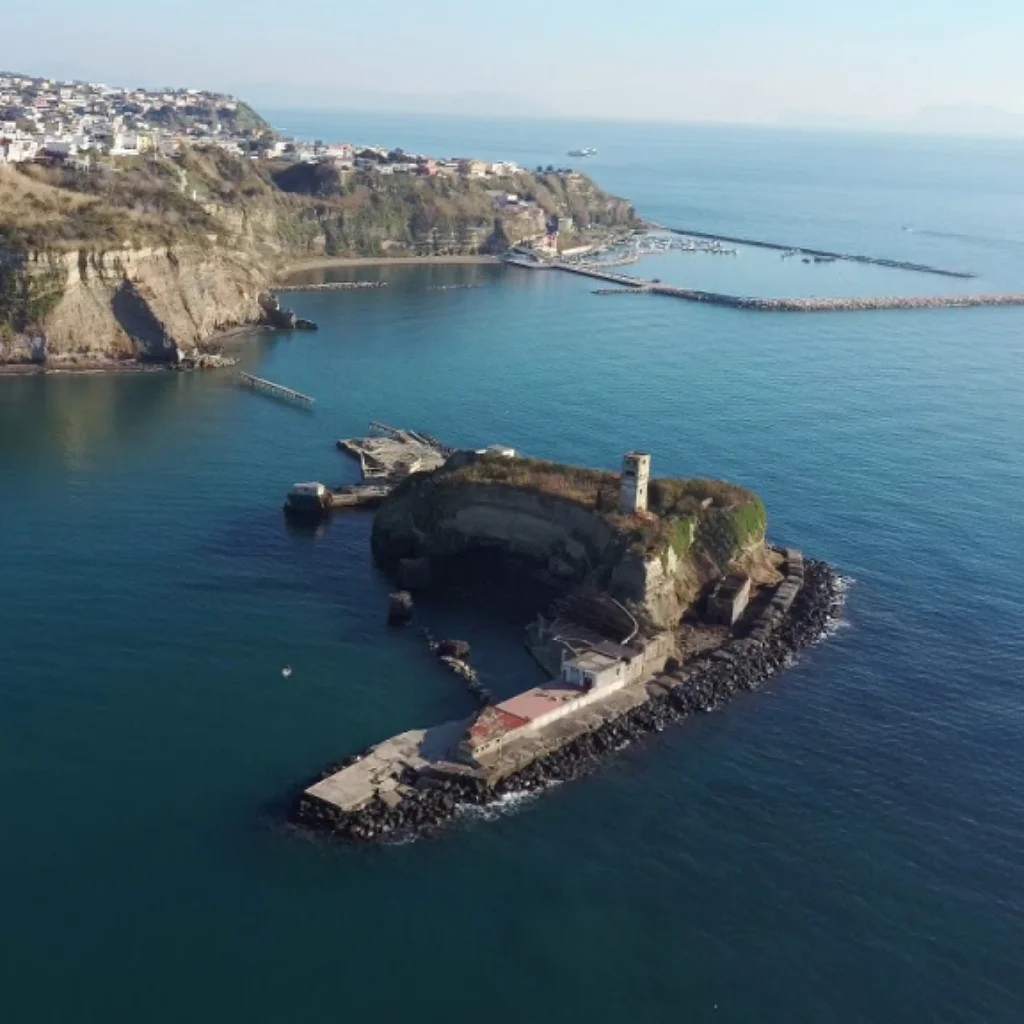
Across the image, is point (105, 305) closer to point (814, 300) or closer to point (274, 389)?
point (274, 389)

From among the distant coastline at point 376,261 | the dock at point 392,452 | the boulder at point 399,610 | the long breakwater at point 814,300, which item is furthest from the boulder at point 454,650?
the distant coastline at point 376,261

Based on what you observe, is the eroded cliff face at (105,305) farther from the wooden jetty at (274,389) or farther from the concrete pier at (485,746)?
the concrete pier at (485,746)

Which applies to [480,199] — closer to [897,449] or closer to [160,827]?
[897,449]

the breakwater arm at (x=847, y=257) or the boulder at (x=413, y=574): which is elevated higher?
the breakwater arm at (x=847, y=257)

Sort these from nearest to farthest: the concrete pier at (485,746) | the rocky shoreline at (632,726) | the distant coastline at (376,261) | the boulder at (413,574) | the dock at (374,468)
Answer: the rocky shoreline at (632,726)
the concrete pier at (485,746)
the boulder at (413,574)
the dock at (374,468)
the distant coastline at (376,261)

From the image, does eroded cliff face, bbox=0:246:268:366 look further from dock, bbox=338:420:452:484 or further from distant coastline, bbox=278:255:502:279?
distant coastline, bbox=278:255:502:279

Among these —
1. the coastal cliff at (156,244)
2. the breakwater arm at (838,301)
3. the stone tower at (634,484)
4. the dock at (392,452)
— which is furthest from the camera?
the breakwater arm at (838,301)
